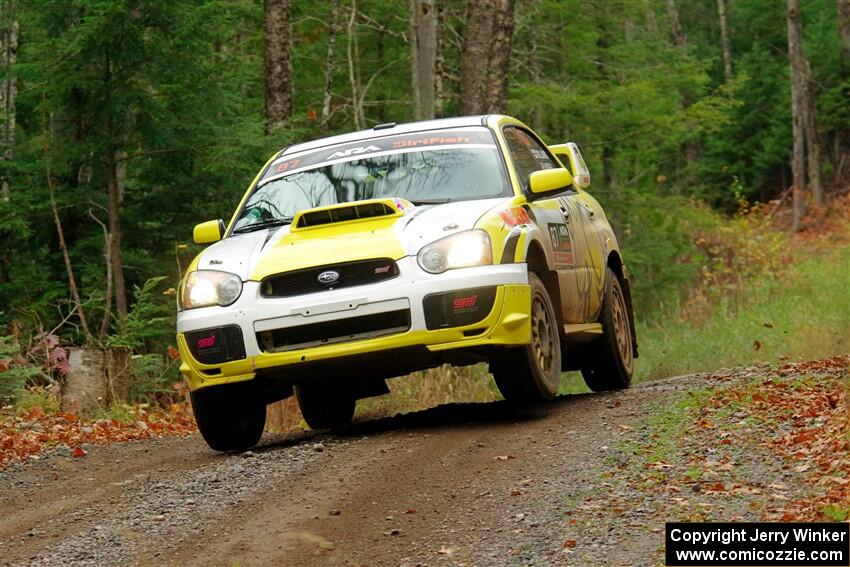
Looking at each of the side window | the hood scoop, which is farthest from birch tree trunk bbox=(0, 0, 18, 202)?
the hood scoop

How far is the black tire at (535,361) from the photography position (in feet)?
27.1

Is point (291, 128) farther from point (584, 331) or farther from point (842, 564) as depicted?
point (842, 564)

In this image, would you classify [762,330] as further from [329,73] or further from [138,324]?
[329,73]

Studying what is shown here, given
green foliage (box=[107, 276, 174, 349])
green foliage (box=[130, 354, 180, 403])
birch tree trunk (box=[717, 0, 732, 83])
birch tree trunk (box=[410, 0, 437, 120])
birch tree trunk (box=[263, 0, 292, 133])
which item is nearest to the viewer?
green foliage (box=[107, 276, 174, 349])

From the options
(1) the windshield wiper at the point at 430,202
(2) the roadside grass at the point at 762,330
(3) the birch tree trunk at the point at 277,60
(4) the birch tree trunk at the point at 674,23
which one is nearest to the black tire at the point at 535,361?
(1) the windshield wiper at the point at 430,202

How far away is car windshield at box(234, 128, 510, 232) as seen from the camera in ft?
29.7

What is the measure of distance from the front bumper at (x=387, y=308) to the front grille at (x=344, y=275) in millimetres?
53

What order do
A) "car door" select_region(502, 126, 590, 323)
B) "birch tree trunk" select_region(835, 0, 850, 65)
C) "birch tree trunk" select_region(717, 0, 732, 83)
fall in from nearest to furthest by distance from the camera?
1. "car door" select_region(502, 126, 590, 323)
2. "birch tree trunk" select_region(835, 0, 850, 65)
3. "birch tree trunk" select_region(717, 0, 732, 83)

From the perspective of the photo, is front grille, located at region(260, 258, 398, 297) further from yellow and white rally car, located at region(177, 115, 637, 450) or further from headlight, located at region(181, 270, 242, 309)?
headlight, located at region(181, 270, 242, 309)

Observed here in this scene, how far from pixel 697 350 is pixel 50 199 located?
24.4 feet

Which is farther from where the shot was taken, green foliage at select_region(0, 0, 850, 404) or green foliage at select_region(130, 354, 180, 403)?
green foliage at select_region(0, 0, 850, 404)

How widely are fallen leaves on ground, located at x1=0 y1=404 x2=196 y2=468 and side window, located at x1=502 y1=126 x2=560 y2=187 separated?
11.7 feet

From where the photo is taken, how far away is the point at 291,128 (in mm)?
17844

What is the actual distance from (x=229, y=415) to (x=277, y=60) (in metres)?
11.0
